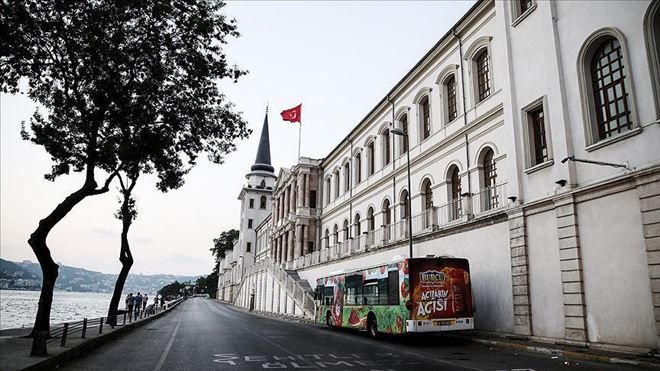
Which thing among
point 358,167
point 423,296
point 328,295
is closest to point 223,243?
point 358,167

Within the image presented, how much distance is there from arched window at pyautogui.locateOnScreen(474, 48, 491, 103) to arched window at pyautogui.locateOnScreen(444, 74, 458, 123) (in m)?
1.92

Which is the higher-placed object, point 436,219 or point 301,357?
point 436,219

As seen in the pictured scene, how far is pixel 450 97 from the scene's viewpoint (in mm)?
24281

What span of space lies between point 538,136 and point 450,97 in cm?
806

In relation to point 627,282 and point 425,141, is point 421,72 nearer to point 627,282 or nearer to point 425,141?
point 425,141

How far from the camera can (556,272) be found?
47.6 feet

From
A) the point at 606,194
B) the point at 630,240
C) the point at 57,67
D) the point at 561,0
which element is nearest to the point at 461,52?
the point at 561,0

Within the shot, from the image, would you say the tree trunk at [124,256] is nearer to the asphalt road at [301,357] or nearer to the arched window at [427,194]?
the asphalt road at [301,357]

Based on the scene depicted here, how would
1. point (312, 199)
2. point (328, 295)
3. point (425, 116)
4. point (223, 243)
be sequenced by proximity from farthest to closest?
point (223, 243) < point (312, 199) < point (425, 116) < point (328, 295)

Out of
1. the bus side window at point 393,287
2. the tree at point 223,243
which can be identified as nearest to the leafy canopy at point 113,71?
the bus side window at point 393,287

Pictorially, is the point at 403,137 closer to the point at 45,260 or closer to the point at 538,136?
the point at 538,136

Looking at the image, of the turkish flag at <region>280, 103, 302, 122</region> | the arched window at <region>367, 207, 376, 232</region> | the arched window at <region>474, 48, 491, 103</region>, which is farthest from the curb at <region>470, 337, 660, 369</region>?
the turkish flag at <region>280, 103, 302, 122</region>

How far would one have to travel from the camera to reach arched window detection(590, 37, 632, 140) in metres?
13.3

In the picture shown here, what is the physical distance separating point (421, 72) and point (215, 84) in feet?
47.3
